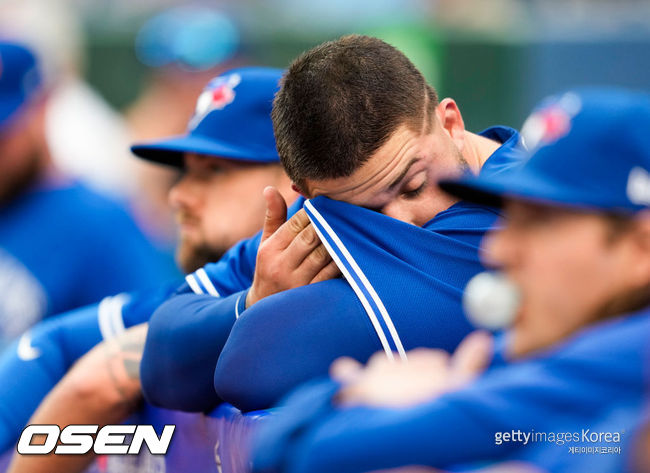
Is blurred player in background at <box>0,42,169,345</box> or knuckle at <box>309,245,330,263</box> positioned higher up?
knuckle at <box>309,245,330,263</box>

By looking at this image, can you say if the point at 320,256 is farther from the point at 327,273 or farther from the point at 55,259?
the point at 55,259

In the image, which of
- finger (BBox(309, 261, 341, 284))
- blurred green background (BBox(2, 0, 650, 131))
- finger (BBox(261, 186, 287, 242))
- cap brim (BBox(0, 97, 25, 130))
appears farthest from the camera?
blurred green background (BBox(2, 0, 650, 131))

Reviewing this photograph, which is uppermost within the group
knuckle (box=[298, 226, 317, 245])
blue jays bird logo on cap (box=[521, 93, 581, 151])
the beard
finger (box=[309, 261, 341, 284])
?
blue jays bird logo on cap (box=[521, 93, 581, 151])

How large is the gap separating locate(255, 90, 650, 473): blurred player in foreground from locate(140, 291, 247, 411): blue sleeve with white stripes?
2.03 feet

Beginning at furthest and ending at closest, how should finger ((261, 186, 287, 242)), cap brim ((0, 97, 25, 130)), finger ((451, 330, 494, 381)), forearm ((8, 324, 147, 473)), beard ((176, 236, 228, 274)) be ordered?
cap brim ((0, 97, 25, 130))
beard ((176, 236, 228, 274))
forearm ((8, 324, 147, 473))
finger ((261, 186, 287, 242))
finger ((451, 330, 494, 381))

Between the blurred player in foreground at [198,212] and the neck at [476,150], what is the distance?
23.3 inches

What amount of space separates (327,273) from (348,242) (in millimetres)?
105

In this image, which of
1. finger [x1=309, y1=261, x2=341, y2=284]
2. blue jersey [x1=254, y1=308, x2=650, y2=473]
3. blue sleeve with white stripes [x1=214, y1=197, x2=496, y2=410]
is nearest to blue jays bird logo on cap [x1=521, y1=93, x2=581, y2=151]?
blue jersey [x1=254, y1=308, x2=650, y2=473]

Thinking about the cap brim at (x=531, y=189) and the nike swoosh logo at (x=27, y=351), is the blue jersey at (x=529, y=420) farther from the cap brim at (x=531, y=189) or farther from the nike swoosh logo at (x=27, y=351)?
the nike swoosh logo at (x=27, y=351)

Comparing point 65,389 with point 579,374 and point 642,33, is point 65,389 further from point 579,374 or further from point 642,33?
point 642,33

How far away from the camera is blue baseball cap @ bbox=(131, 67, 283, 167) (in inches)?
114

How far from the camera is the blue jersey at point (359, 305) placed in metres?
1.91

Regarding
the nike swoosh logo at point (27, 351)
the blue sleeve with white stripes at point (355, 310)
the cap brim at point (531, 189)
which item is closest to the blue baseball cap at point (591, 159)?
the cap brim at point (531, 189)

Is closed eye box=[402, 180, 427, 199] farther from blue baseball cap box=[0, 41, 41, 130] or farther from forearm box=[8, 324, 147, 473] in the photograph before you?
blue baseball cap box=[0, 41, 41, 130]
